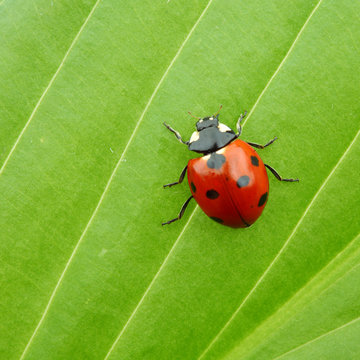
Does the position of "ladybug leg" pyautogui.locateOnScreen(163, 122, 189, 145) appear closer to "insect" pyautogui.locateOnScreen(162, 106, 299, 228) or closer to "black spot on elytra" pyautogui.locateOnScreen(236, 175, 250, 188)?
"insect" pyautogui.locateOnScreen(162, 106, 299, 228)

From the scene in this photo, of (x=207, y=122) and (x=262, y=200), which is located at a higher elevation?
(x=207, y=122)

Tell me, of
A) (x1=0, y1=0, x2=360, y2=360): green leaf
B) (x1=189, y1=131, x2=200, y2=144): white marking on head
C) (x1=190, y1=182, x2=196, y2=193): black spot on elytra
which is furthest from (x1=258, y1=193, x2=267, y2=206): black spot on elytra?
(x1=189, y1=131, x2=200, y2=144): white marking on head

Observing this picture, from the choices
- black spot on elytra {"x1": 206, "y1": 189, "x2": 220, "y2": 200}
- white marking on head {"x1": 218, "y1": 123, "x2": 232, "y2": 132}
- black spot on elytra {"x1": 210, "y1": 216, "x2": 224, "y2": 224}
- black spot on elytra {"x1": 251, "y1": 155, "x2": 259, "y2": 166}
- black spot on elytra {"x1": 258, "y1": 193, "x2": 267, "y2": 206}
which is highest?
white marking on head {"x1": 218, "y1": 123, "x2": 232, "y2": 132}

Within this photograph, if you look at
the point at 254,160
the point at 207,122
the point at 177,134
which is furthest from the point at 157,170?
the point at 254,160

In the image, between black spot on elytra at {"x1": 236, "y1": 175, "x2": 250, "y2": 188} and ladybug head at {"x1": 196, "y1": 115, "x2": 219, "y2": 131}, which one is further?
ladybug head at {"x1": 196, "y1": 115, "x2": 219, "y2": 131}

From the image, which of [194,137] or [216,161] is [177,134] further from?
[216,161]

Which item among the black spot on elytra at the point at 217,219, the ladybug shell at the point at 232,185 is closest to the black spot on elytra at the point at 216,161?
the ladybug shell at the point at 232,185

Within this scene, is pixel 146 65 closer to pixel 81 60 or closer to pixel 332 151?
pixel 81 60
